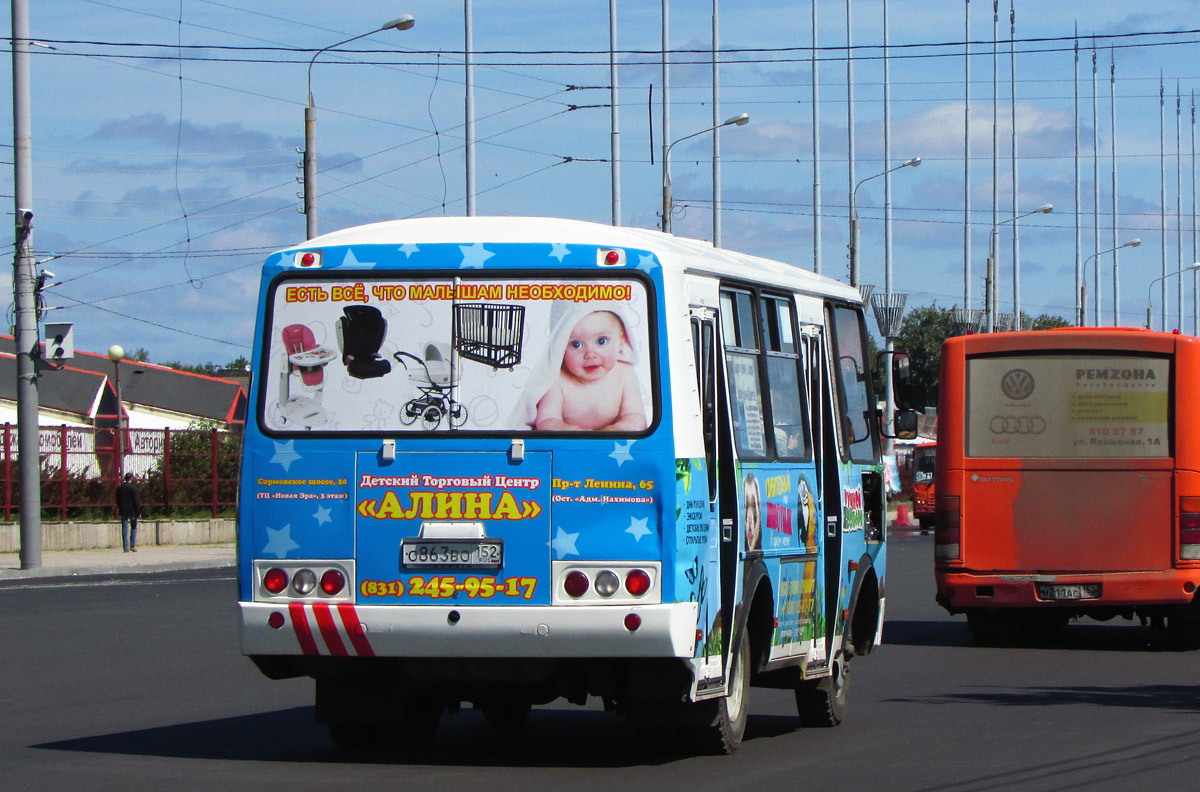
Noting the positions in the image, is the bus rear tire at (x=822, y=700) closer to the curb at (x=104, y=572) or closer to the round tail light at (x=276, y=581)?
the round tail light at (x=276, y=581)

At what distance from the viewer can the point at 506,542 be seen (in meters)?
9.05

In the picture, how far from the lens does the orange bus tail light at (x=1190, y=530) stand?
16.7 meters

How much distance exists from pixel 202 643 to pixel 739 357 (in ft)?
27.7

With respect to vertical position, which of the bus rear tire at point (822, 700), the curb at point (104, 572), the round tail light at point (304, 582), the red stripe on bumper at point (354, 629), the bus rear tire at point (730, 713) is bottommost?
the curb at point (104, 572)

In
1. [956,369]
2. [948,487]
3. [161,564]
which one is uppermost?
[956,369]

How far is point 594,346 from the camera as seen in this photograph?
921 cm

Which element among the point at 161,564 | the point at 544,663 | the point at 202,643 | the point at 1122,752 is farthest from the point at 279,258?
the point at 161,564

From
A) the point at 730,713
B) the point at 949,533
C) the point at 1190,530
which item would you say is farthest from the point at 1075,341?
the point at 730,713

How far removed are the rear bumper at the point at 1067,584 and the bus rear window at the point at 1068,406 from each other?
1103mm

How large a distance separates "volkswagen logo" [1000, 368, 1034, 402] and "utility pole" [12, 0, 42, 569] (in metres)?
16.7

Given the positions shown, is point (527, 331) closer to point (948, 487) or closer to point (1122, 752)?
point (1122, 752)

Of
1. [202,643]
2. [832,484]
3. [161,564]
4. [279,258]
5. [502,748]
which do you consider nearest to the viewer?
[279,258]

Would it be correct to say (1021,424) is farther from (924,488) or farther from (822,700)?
(924,488)

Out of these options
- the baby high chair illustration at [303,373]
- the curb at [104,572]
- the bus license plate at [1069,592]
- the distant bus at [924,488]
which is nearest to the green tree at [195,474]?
the curb at [104,572]
